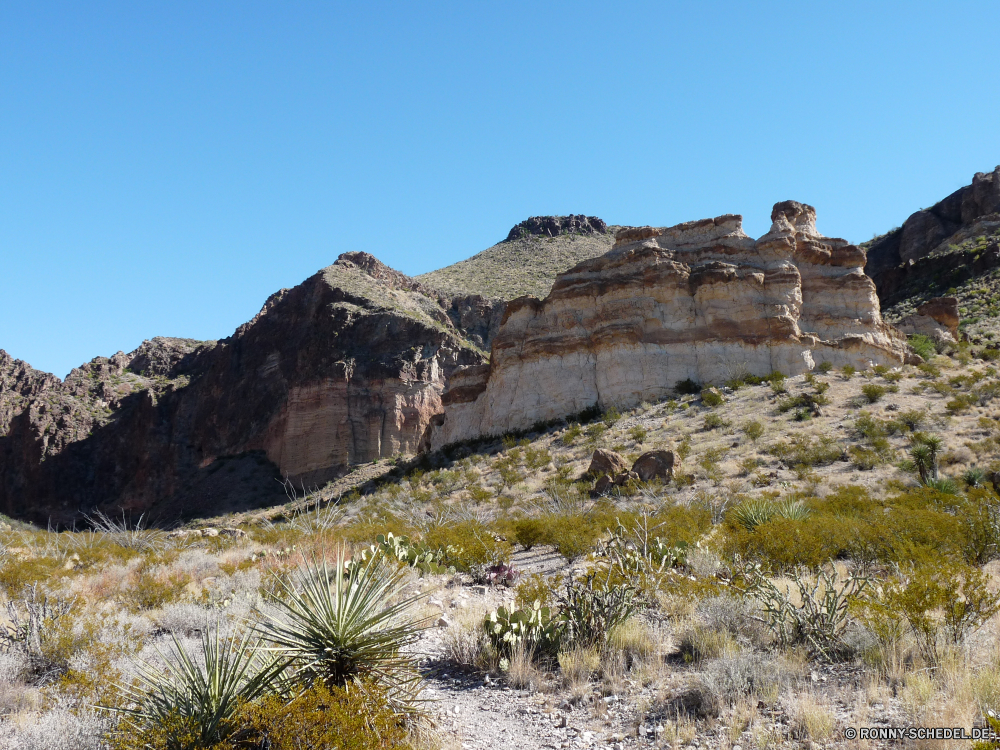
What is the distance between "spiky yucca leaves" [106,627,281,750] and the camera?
4.15 meters

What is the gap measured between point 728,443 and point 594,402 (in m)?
8.18

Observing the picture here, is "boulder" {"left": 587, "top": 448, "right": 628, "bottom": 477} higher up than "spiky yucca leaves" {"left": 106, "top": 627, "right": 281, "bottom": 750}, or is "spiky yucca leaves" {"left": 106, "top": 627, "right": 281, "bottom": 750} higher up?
"boulder" {"left": 587, "top": 448, "right": 628, "bottom": 477}

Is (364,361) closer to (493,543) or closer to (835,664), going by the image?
(493,543)

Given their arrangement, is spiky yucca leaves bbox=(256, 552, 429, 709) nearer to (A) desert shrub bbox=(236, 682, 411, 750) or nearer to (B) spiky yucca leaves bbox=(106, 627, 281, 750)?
(B) spiky yucca leaves bbox=(106, 627, 281, 750)

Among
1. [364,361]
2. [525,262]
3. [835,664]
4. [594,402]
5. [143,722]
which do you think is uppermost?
[525,262]

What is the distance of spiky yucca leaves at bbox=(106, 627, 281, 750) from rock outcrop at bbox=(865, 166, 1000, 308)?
5613cm

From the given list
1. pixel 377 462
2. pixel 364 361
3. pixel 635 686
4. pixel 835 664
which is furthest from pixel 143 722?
pixel 364 361

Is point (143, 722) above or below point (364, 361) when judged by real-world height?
below

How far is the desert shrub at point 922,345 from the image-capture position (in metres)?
31.0

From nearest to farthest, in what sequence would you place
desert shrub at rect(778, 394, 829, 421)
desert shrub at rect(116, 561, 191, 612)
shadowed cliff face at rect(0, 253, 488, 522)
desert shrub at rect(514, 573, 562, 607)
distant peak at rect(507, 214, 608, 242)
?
1. desert shrub at rect(514, 573, 562, 607)
2. desert shrub at rect(116, 561, 191, 612)
3. desert shrub at rect(778, 394, 829, 421)
4. shadowed cliff face at rect(0, 253, 488, 522)
5. distant peak at rect(507, 214, 608, 242)

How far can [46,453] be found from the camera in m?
60.7

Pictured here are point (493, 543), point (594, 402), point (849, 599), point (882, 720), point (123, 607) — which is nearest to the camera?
point (882, 720)

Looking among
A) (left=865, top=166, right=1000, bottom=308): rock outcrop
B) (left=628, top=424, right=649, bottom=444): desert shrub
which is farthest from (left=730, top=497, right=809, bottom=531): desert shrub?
(left=865, top=166, right=1000, bottom=308): rock outcrop

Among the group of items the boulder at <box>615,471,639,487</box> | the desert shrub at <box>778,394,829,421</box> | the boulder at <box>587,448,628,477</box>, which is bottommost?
the boulder at <box>615,471,639,487</box>
